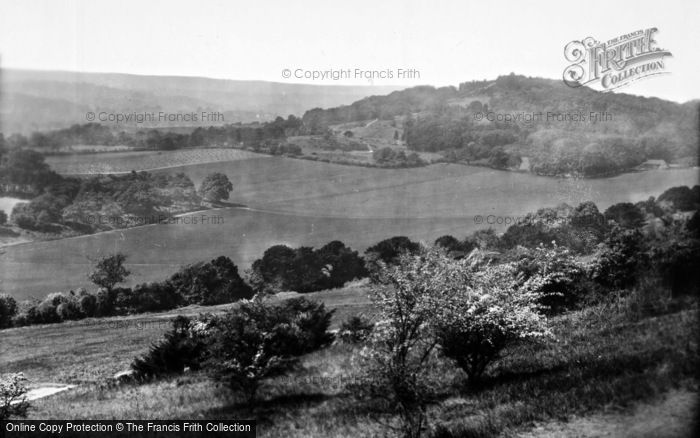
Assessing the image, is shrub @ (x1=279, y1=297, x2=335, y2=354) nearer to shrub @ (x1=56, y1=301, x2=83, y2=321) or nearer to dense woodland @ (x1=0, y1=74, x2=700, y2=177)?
dense woodland @ (x1=0, y1=74, x2=700, y2=177)

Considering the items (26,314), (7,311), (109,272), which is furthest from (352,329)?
(7,311)

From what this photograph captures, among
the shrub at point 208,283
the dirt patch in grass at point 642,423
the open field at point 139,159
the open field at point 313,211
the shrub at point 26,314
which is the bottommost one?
the dirt patch in grass at point 642,423

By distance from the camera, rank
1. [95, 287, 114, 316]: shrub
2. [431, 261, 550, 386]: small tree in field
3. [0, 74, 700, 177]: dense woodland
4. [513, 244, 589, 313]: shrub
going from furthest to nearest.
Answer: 1. [0, 74, 700, 177]: dense woodland
2. [513, 244, 589, 313]: shrub
3. [95, 287, 114, 316]: shrub
4. [431, 261, 550, 386]: small tree in field

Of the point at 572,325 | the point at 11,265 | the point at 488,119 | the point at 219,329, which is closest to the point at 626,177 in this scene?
the point at 488,119

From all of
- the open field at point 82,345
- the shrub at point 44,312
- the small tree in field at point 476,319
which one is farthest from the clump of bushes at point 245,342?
the small tree in field at point 476,319

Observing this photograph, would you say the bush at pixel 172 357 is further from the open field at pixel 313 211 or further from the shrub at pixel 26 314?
the shrub at pixel 26 314

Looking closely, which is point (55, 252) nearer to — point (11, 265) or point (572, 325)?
point (11, 265)

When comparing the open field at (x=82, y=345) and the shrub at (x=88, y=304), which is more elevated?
the shrub at (x=88, y=304)

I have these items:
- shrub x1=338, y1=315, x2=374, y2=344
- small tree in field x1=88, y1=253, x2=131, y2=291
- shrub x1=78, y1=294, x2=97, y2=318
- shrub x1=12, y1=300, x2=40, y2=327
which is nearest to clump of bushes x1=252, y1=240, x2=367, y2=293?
shrub x1=338, y1=315, x2=374, y2=344
